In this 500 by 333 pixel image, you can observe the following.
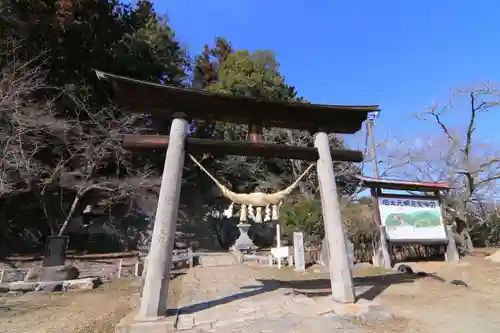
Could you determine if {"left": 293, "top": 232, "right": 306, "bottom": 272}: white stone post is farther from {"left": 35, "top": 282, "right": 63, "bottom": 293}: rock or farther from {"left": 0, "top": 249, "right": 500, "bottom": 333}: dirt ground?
{"left": 35, "top": 282, "right": 63, "bottom": 293}: rock

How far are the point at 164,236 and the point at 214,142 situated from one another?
1864mm

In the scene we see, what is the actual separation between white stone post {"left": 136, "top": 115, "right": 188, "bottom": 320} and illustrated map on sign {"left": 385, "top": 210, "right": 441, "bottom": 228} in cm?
896

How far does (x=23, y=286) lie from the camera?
8.18 m

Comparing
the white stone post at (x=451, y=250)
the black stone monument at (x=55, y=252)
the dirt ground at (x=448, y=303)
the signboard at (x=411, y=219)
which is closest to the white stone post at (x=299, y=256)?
the signboard at (x=411, y=219)

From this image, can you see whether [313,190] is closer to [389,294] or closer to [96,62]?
[389,294]

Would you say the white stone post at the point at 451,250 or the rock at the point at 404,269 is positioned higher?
the white stone post at the point at 451,250

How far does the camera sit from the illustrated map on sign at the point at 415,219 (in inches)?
439

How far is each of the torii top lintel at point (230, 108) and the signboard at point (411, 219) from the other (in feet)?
19.8

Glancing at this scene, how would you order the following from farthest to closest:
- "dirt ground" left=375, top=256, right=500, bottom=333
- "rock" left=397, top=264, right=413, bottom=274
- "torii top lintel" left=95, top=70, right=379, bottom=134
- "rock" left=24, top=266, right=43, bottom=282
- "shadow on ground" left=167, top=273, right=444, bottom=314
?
"rock" left=397, top=264, right=413, bottom=274, "rock" left=24, top=266, right=43, bottom=282, "shadow on ground" left=167, top=273, right=444, bottom=314, "torii top lintel" left=95, top=70, right=379, bottom=134, "dirt ground" left=375, top=256, right=500, bottom=333

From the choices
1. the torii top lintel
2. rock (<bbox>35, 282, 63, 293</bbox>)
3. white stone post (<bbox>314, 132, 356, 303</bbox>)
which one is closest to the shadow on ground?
white stone post (<bbox>314, 132, 356, 303</bbox>)

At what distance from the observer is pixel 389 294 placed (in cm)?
638

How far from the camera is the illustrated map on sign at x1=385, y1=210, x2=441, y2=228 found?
11.1 metres

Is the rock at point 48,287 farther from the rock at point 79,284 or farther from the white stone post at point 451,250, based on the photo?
the white stone post at point 451,250

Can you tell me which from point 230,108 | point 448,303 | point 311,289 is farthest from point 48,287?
point 448,303
